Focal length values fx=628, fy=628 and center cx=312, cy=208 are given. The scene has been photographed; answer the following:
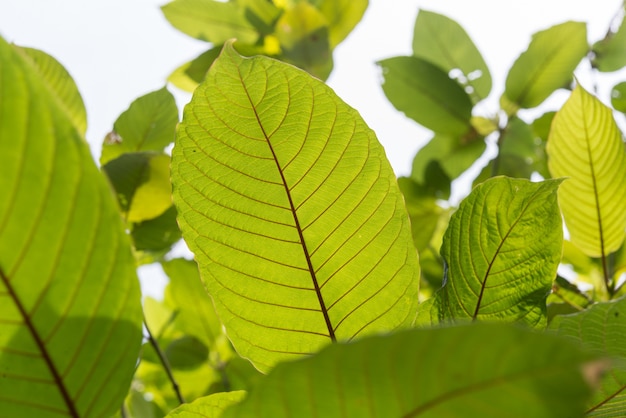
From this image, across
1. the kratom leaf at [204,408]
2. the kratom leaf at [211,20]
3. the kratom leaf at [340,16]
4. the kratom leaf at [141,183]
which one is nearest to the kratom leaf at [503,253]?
the kratom leaf at [204,408]

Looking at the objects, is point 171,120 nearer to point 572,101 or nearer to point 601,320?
point 572,101

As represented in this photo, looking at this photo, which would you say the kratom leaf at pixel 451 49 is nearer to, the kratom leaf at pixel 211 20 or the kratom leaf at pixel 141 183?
the kratom leaf at pixel 211 20

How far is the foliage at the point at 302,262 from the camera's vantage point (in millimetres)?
403

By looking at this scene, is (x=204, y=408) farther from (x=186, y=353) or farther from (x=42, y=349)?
(x=186, y=353)

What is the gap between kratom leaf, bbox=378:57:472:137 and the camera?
1.57m

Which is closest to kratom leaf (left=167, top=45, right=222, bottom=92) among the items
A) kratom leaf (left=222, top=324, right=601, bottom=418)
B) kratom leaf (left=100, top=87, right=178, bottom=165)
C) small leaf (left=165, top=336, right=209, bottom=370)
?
kratom leaf (left=100, top=87, right=178, bottom=165)

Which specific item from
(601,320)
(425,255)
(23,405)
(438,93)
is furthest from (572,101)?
(23,405)

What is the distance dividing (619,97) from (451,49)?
456mm

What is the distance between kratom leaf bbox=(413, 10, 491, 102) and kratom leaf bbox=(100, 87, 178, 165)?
784 millimetres

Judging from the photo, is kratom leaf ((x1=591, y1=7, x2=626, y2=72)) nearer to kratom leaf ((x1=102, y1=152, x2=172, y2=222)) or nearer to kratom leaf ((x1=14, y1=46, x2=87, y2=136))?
kratom leaf ((x1=102, y1=152, x2=172, y2=222))

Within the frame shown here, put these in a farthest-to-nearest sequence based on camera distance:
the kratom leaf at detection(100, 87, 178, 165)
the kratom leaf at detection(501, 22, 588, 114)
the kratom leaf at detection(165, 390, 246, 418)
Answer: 1. the kratom leaf at detection(501, 22, 588, 114)
2. the kratom leaf at detection(100, 87, 178, 165)
3. the kratom leaf at detection(165, 390, 246, 418)

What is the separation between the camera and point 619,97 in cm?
160

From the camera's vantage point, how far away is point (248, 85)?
636 mm

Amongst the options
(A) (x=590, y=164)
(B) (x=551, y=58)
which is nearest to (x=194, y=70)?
(B) (x=551, y=58)
